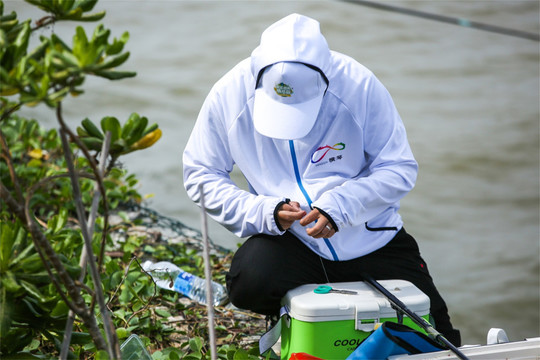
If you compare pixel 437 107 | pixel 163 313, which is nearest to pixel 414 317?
pixel 163 313

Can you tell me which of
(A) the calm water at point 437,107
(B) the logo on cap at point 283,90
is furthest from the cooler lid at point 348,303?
(A) the calm water at point 437,107

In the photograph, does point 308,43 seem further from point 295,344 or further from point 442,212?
point 442,212

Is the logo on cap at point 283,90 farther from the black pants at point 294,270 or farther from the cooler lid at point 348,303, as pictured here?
the cooler lid at point 348,303

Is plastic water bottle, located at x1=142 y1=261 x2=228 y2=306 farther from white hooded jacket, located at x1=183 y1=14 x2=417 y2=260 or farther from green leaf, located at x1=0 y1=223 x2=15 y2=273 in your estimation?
green leaf, located at x1=0 y1=223 x2=15 y2=273

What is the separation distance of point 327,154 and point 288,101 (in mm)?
234

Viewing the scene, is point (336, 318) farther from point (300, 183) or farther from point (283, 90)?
point (283, 90)

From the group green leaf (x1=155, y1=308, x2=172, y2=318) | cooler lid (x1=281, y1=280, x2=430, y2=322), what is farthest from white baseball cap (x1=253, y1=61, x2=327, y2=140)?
green leaf (x1=155, y1=308, x2=172, y2=318)

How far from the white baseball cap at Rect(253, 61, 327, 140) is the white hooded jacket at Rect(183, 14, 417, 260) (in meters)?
0.07

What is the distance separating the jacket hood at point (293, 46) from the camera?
2.22 m

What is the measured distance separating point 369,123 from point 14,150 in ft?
7.40

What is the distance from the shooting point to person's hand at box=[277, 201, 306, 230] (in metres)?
2.21

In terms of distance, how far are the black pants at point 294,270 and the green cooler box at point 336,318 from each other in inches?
5.5

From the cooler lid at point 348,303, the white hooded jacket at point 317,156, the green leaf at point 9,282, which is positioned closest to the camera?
the green leaf at point 9,282

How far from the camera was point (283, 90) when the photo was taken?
2242 mm
